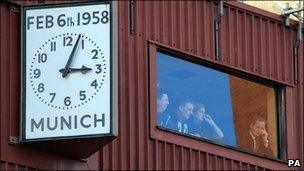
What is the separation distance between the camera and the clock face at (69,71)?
12.6 meters

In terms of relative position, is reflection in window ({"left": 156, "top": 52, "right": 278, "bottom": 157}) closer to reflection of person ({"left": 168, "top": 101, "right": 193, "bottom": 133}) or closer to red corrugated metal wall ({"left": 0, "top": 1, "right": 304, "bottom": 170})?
reflection of person ({"left": 168, "top": 101, "right": 193, "bottom": 133})

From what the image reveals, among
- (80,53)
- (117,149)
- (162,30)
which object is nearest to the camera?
(80,53)

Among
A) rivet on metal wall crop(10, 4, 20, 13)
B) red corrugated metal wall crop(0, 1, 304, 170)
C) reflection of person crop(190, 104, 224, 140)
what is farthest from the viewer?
reflection of person crop(190, 104, 224, 140)

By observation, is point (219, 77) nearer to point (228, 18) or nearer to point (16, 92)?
point (228, 18)

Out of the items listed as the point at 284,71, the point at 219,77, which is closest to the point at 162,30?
the point at 219,77

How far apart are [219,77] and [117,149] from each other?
9.62ft

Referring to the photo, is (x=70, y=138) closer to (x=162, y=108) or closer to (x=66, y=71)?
(x=66, y=71)

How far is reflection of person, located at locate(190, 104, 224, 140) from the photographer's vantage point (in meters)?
16.0

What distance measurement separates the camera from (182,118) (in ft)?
52.0

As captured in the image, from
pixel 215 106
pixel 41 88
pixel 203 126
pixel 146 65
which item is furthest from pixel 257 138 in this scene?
pixel 41 88

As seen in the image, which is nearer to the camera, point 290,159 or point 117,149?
point 117,149

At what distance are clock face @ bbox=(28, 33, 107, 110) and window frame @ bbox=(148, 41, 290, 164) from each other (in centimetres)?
262

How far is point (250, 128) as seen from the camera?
1681 cm

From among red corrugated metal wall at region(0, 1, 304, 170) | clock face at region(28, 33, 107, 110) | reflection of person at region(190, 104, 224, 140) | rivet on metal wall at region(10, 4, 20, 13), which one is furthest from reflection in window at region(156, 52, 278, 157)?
rivet on metal wall at region(10, 4, 20, 13)
